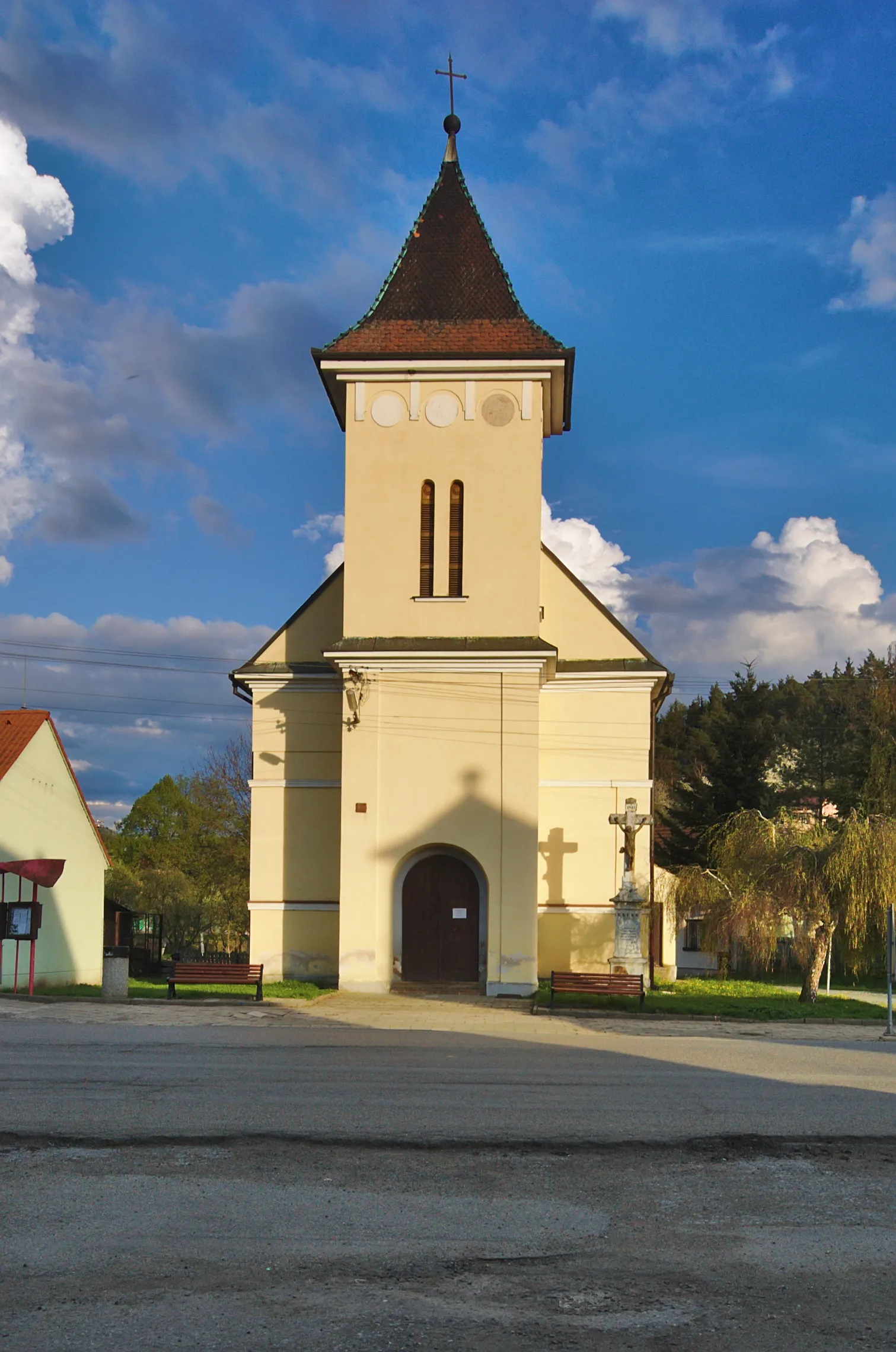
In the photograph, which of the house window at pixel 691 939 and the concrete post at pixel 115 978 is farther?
the house window at pixel 691 939

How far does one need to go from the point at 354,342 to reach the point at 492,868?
35.1ft

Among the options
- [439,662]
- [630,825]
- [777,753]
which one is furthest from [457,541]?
[777,753]

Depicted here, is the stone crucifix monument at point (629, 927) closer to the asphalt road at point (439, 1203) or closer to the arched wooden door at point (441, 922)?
the arched wooden door at point (441, 922)

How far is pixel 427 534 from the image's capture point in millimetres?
25250

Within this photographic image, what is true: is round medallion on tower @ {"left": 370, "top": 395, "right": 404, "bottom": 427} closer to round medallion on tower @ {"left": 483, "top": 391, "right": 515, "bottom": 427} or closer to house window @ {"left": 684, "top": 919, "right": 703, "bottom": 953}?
round medallion on tower @ {"left": 483, "top": 391, "right": 515, "bottom": 427}

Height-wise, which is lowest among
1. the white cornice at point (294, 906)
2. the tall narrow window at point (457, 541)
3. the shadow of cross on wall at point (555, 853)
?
the white cornice at point (294, 906)

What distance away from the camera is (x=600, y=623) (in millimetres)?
28250

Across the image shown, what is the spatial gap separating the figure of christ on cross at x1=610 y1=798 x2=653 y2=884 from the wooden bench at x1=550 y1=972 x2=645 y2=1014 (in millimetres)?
2545

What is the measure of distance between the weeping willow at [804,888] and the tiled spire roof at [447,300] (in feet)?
35.7

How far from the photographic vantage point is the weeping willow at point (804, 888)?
2430cm

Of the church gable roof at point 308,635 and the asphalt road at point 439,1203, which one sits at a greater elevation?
the church gable roof at point 308,635

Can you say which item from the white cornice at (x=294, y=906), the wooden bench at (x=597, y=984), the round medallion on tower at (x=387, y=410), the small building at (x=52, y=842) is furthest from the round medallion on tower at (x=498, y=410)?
the small building at (x=52, y=842)

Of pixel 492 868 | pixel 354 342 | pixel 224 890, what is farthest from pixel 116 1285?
pixel 224 890

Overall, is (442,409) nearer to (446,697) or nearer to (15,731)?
(446,697)
